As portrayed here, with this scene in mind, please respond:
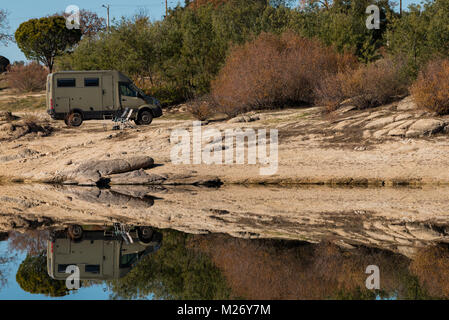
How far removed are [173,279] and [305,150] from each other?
46.5 feet

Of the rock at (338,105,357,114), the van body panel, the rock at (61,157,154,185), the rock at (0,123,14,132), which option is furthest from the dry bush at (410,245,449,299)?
the rock at (0,123,14,132)

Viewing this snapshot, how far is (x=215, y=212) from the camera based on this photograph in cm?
1267

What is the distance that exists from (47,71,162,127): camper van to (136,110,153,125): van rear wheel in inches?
14.2

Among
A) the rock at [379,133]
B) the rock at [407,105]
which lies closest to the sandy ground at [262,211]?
the rock at [379,133]

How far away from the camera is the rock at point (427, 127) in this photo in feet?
66.5

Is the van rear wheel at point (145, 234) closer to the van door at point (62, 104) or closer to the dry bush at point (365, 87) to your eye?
the dry bush at point (365, 87)

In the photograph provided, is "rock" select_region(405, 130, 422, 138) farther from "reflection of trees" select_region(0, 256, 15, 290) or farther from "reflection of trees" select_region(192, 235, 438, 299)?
"reflection of trees" select_region(0, 256, 15, 290)

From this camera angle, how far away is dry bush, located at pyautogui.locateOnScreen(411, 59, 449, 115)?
21.1m

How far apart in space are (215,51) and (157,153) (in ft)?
54.4

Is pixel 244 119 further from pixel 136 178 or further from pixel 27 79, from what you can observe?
pixel 27 79

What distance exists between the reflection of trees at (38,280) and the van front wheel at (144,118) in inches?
802

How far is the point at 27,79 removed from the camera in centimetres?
4819

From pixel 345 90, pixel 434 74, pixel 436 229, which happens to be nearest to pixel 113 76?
pixel 345 90
